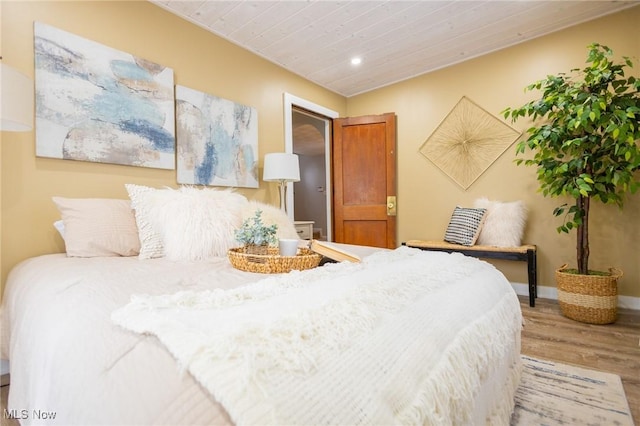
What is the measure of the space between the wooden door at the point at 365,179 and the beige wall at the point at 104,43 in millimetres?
1275

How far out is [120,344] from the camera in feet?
1.93

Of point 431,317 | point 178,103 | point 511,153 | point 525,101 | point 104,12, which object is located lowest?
point 431,317

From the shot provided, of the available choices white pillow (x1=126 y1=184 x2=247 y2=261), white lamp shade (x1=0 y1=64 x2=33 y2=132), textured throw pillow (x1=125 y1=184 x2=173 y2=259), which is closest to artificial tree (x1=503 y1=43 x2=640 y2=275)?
white pillow (x1=126 y1=184 x2=247 y2=261)

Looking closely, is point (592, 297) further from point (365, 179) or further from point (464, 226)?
point (365, 179)

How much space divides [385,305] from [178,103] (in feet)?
7.85

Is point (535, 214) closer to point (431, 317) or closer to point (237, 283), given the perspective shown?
point (431, 317)

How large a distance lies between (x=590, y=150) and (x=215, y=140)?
3.12m

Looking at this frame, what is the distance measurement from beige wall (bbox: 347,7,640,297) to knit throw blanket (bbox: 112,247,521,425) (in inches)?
103

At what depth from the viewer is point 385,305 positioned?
75 centimetres

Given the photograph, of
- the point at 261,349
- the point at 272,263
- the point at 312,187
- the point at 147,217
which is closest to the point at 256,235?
the point at 272,263

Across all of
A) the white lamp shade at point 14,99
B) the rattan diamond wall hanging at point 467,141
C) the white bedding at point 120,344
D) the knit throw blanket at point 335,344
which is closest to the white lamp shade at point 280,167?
the white bedding at point 120,344

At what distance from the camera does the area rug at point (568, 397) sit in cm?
135

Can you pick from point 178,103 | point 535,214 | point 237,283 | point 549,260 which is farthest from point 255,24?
point 549,260

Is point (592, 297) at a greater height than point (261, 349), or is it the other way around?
point (261, 349)
